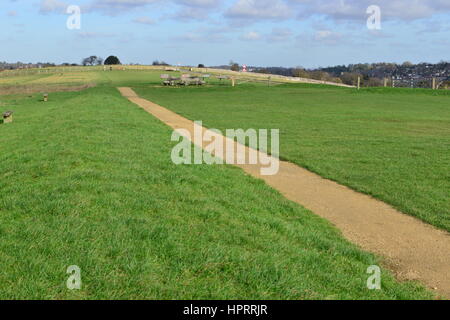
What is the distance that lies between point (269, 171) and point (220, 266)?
21.0 ft

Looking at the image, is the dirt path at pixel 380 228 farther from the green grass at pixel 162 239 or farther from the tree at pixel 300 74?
the tree at pixel 300 74

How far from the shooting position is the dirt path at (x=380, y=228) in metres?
5.82

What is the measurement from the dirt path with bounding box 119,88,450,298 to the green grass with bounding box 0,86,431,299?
0.32 meters

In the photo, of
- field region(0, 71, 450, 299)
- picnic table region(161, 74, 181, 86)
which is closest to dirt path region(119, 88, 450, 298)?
field region(0, 71, 450, 299)

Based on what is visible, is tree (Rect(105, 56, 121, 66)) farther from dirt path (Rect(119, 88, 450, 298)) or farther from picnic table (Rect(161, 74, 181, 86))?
dirt path (Rect(119, 88, 450, 298))

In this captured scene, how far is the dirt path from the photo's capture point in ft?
19.1

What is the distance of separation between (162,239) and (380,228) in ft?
10.8

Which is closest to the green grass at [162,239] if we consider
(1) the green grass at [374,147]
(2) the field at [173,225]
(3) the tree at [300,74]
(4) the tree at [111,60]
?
(2) the field at [173,225]

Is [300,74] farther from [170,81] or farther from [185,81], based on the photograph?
[185,81]

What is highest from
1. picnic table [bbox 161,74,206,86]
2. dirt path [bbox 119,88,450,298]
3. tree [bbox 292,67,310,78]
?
tree [bbox 292,67,310,78]

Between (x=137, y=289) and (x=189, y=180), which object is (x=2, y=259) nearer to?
(x=137, y=289)

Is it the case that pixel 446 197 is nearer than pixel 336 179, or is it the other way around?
pixel 446 197
